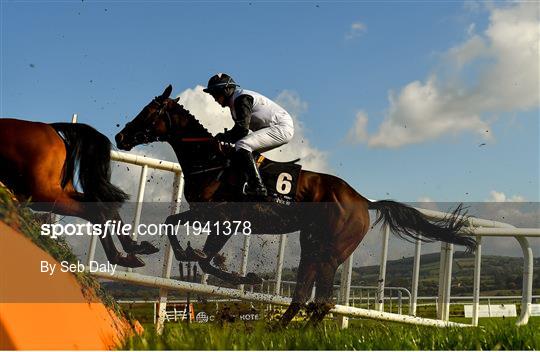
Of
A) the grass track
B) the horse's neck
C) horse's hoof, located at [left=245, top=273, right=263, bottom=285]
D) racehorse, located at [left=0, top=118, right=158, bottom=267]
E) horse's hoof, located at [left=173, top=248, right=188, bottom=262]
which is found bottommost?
the grass track

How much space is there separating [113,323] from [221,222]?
4.78 ft

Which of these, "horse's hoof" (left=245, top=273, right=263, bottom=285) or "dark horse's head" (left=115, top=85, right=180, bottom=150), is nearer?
"horse's hoof" (left=245, top=273, right=263, bottom=285)

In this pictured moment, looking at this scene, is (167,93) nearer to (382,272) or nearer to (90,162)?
(90,162)

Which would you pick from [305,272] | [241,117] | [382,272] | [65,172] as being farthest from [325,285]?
[65,172]

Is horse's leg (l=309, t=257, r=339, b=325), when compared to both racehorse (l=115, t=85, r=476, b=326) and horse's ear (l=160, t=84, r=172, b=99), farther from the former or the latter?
horse's ear (l=160, t=84, r=172, b=99)

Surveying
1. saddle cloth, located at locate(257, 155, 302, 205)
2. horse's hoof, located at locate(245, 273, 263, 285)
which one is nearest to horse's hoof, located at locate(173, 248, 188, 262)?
horse's hoof, located at locate(245, 273, 263, 285)

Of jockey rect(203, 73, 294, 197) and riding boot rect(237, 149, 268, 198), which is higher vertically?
jockey rect(203, 73, 294, 197)

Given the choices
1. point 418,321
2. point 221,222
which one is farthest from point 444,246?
point 221,222

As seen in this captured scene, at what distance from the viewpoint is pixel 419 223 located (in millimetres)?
5324

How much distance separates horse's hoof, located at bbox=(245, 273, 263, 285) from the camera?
15.1 feet

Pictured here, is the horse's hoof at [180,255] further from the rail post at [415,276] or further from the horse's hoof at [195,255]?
the rail post at [415,276]

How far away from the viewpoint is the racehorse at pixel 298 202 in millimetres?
4508

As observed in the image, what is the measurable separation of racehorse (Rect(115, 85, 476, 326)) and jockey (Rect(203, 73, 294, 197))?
0.14 m

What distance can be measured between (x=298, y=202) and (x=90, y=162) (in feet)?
5.43
